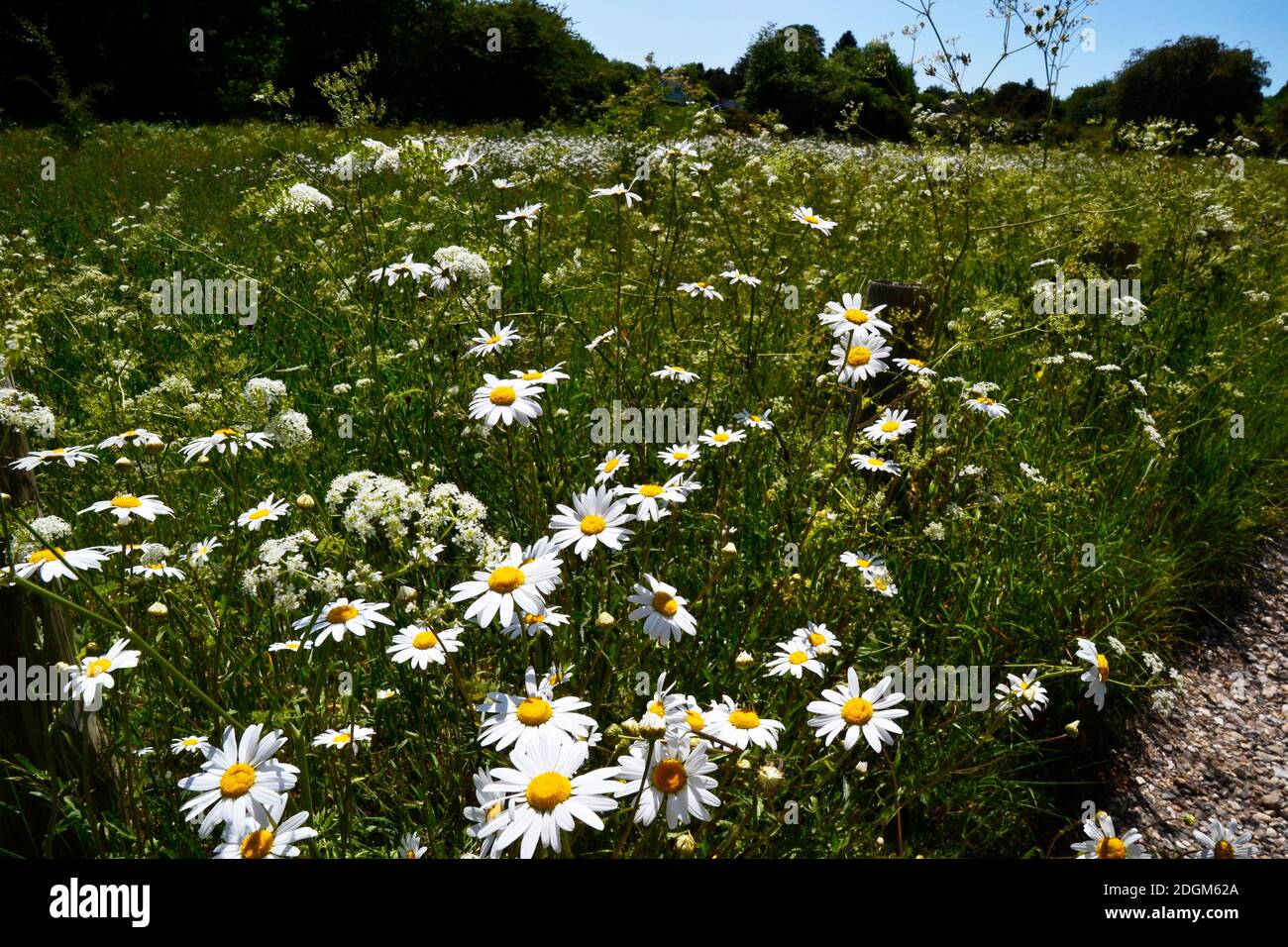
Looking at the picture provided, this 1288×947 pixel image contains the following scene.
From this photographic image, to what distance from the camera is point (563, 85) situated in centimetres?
2361

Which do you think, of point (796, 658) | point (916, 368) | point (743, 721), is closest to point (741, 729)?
point (743, 721)

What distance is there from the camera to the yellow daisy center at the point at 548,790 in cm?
113

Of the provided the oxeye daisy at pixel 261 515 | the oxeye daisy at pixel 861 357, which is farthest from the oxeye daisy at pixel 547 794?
the oxeye daisy at pixel 861 357

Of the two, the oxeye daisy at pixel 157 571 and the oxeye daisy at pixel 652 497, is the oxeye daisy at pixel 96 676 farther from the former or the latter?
the oxeye daisy at pixel 652 497

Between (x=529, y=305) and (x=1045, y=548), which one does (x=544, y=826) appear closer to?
(x=1045, y=548)

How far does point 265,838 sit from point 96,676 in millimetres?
555

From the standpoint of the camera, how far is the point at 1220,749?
8.79 feet

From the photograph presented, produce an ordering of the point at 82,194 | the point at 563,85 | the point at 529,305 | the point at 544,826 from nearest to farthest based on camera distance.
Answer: the point at 544,826
the point at 529,305
the point at 82,194
the point at 563,85

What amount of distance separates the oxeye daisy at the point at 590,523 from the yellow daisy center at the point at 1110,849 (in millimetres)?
1122

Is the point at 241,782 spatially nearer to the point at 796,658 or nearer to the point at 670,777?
the point at 670,777

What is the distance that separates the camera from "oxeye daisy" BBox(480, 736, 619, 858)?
110 centimetres

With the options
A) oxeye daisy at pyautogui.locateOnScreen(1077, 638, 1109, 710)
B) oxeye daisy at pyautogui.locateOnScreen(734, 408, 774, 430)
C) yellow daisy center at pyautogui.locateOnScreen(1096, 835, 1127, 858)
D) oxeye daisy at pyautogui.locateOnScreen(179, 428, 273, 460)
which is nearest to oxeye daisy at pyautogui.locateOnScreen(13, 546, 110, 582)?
oxeye daisy at pyautogui.locateOnScreen(179, 428, 273, 460)
